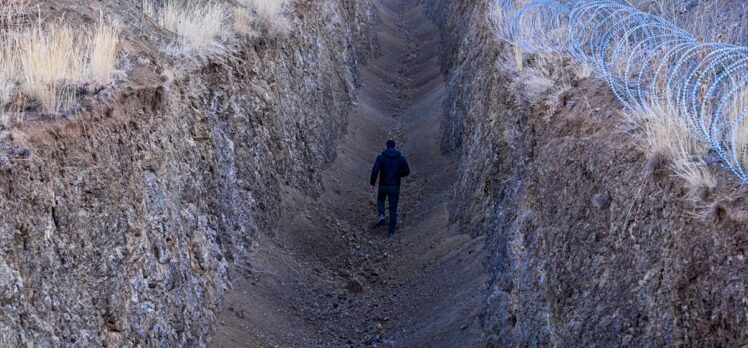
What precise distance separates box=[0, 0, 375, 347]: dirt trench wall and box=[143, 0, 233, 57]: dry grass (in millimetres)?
367

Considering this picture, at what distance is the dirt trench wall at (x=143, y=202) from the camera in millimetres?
6785

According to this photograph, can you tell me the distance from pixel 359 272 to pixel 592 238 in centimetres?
655

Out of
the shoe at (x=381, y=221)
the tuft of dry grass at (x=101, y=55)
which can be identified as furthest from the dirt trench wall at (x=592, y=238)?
the tuft of dry grass at (x=101, y=55)

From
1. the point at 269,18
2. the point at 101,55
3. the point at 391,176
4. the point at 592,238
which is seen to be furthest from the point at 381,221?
the point at 592,238

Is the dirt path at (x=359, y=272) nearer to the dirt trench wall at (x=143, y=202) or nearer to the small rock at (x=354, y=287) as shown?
the small rock at (x=354, y=287)

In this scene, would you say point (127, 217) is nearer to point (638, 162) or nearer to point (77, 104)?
point (77, 104)

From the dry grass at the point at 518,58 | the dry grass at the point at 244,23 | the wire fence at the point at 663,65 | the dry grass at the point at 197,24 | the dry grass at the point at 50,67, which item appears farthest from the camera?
the dry grass at the point at 244,23

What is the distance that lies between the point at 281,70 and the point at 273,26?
0.82m

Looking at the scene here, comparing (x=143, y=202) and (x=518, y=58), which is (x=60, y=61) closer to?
(x=143, y=202)

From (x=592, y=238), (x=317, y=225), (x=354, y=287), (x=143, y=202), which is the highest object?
(x=592, y=238)

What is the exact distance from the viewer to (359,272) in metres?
13.8

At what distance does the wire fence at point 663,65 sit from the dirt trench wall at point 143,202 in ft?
15.1

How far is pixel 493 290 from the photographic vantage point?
10.1 meters

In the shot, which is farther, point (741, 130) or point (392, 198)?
point (392, 198)
